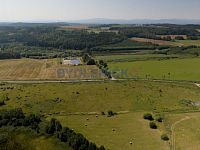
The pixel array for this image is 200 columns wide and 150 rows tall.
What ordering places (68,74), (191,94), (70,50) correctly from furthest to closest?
(70,50) → (68,74) → (191,94)

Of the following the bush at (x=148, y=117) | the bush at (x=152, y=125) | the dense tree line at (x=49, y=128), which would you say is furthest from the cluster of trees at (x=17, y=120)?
the bush at (x=148, y=117)

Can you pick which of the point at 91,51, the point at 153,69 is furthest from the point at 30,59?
the point at 153,69

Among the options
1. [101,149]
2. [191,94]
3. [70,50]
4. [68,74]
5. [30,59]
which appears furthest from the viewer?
[70,50]

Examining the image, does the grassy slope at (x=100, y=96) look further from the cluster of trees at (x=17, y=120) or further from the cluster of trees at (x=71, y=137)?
the cluster of trees at (x=71, y=137)

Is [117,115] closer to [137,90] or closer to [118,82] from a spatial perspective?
[137,90]

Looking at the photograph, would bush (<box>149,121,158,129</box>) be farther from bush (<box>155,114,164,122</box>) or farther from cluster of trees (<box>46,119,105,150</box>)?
cluster of trees (<box>46,119,105,150</box>)

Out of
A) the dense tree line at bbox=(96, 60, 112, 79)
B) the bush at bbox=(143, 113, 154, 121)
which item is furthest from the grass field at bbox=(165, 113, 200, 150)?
the dense tree line at bbox=(96, 60, 112, 79)
